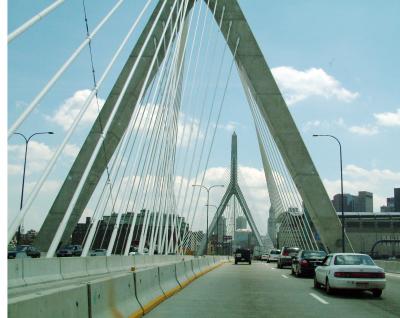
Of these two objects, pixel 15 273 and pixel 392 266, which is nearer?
pixel 15 273

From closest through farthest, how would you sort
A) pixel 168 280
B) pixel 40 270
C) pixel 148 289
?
1. pixel 148 289
2. pixel 168 280
3. pixel 40 270

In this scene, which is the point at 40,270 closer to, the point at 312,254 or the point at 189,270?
the point at 189,270

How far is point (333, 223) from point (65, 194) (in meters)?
16.3

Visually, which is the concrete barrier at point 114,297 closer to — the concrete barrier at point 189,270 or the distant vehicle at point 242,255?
the concrete barrier at point 189,270

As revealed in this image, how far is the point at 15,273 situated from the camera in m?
17.2

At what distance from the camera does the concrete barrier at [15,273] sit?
16.7 m

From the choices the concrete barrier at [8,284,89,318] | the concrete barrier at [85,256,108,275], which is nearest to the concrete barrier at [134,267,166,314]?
the concrete barrier at [8,284,89,318]

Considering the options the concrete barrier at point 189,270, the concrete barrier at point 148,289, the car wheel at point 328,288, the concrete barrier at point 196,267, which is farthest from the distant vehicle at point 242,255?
the concrete barrier at point 148,289

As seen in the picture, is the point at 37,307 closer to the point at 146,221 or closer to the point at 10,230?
the point at 10,230

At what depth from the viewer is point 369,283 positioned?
15.6m

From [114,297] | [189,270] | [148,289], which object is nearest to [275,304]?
[148,289]

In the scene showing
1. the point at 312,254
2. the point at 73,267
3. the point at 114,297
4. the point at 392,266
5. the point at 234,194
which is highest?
the point at 234,194

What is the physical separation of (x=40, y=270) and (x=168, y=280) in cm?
496

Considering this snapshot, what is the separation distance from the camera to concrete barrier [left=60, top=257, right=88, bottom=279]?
20.9 meters
